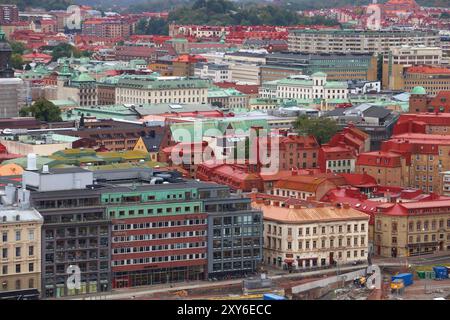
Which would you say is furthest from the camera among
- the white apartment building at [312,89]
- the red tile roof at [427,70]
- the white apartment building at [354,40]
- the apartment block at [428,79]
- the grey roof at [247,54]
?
the white apartment building at [354,40]

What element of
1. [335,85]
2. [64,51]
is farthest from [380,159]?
[64,51]

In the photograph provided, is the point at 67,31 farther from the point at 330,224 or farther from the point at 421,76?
the point at 330,224

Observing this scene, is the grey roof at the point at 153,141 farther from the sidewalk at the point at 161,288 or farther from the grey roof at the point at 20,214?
the grey roof at the point at 20,214

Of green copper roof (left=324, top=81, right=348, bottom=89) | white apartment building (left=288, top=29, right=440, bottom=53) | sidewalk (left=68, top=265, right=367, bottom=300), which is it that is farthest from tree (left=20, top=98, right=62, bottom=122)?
white apartment building (left=288, top=29, right=440, bottom=53)

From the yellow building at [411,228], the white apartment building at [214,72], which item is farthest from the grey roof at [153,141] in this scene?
the white apartment building at [214,72]

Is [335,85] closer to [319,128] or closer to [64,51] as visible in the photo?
[319,128]

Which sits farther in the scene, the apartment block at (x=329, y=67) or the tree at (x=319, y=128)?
the apartment block at (x=329, y=67)
